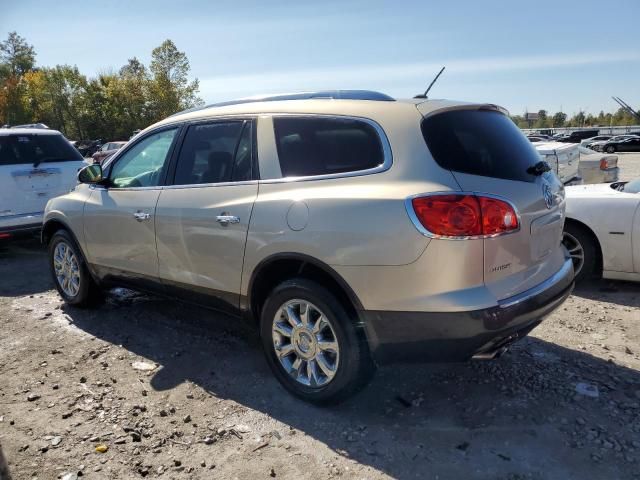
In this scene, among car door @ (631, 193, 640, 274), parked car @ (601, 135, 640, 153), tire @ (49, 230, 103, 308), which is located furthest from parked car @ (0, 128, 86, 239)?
parked car @ (601, 135, 640, 153)

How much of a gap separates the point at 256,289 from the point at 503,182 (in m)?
1.64

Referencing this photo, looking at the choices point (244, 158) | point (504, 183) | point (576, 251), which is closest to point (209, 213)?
point (244, 158)

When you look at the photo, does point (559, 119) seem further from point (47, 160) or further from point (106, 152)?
point (47, 160)

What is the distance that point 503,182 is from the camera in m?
2.86

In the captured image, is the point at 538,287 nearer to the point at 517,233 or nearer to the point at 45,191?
the point at 517,233

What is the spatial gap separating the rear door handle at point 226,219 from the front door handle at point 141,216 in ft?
2.81

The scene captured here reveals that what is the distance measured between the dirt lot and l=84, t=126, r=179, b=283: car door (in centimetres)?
65

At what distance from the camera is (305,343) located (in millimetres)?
3232

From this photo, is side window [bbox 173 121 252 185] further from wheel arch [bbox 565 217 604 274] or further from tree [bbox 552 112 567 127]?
tree [bbox 552 112 567 127]

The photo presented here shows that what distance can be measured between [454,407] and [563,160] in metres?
7.40

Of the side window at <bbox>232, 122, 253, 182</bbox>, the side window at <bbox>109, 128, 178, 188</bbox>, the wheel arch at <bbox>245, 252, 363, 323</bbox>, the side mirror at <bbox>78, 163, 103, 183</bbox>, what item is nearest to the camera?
the wheel arch at <bbox>245, 252, 363, 323</bbox>

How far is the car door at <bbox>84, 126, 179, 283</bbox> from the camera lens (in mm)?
4121

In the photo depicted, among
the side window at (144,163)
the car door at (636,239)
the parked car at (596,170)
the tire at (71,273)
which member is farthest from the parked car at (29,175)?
the parked car at (596,170)

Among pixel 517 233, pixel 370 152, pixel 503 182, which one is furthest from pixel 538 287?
pixel 370 152
